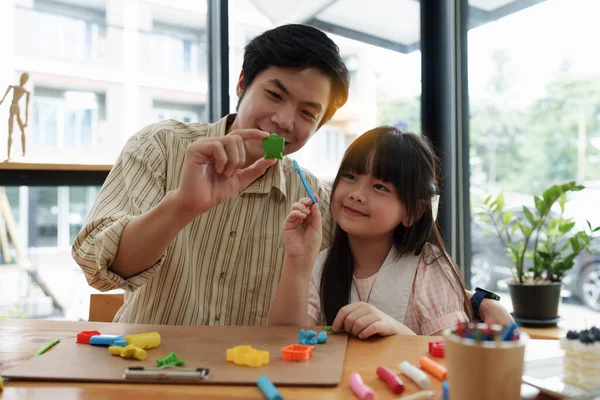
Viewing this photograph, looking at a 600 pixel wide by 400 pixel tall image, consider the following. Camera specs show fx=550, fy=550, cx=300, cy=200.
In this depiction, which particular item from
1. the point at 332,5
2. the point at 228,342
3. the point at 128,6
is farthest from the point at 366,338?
the point at 332,5

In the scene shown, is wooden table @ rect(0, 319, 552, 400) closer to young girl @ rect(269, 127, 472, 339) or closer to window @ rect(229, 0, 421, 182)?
young girl @ rect(269, 127, 472, 339)

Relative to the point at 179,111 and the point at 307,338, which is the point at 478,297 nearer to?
the point at 307,338

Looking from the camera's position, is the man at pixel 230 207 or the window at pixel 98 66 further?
the window at pixel 98 66

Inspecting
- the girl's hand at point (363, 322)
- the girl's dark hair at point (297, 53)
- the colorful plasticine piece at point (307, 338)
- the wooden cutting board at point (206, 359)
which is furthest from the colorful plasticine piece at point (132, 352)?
the girl's dark hair at point (297, 53)

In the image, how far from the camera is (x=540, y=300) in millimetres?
2014

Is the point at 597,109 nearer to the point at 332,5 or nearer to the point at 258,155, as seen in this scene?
the point at 332,5

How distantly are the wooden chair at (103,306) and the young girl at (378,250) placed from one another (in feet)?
1.65

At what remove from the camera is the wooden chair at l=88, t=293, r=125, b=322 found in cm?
147

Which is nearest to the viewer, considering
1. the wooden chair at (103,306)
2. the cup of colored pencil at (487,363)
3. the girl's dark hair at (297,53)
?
the cup of colored pencil at (487,363)

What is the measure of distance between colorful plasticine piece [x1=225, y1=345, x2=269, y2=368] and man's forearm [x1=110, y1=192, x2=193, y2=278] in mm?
343

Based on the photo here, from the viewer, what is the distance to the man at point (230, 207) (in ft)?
3.88

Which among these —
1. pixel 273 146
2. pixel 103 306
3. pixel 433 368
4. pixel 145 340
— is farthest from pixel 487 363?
pixel 103 306

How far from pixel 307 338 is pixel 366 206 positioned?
52 centimetres

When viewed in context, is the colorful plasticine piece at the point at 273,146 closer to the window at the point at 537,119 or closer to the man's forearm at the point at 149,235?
the man's forearm at the point at 149,235
